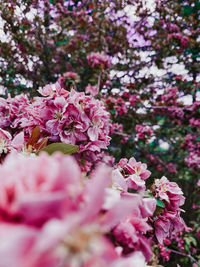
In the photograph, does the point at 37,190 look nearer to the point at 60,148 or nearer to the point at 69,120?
the point at 60,148

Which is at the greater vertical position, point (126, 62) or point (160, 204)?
point (126, 62)

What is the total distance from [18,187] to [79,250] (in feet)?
0.36

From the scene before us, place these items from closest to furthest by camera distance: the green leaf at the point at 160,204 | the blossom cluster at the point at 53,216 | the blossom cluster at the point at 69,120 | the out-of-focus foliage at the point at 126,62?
the blossom cluster at the point at 53,216
the green leaf at the point at 160,204
the blossom cluster at the point at 69,120
the out-of-focus foliage at the point at 126,62

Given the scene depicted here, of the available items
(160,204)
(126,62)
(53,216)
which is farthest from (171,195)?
(126,62)

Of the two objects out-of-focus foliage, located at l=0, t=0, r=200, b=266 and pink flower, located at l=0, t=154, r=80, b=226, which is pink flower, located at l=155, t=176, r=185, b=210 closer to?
pink flower, located at l=0, t=154, r=80, b=226

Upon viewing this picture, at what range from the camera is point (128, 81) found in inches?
169

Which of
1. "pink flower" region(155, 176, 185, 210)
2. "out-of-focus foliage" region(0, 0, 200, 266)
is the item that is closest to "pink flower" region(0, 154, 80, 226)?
"pink flower" region(155, 176, 185, 210)

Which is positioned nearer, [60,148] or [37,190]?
[37,190]

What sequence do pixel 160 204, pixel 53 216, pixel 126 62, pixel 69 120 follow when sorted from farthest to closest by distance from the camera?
pixel 126 62 → pixel 69 120 → pixel 160 204 → pixel 53 216

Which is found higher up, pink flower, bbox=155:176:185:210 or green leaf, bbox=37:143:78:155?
green leaf, bbox=37:143:78:155

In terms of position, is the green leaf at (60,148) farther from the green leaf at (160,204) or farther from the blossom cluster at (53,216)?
the blossom cluster at (53,216)

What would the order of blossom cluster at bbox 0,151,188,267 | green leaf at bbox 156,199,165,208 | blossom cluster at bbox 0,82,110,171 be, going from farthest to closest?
blossom cluster at bbox 0,82,110,171 < green leaf at bbox 156,199,165,208 < blossom cluster at bbox 0,151,188,267

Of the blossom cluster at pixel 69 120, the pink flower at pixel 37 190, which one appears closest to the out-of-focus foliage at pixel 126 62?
the blossom cluster at pixel 69 120

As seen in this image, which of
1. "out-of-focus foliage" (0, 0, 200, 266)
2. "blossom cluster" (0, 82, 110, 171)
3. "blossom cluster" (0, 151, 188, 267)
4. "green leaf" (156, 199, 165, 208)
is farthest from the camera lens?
"out-of-focus foliage" (0, 0, 200, 266)
